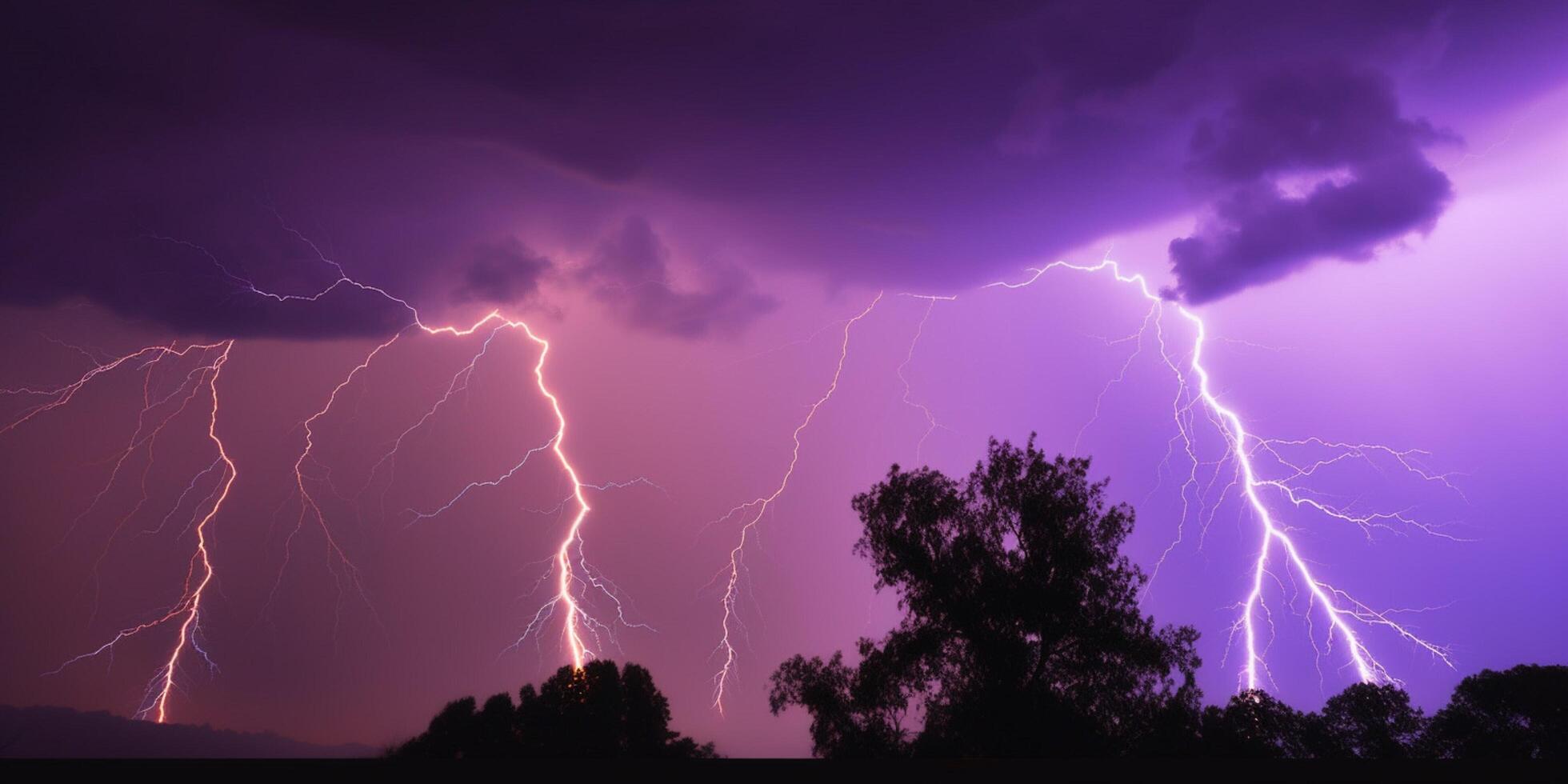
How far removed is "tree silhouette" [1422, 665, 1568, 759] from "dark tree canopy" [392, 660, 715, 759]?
24.8 meters

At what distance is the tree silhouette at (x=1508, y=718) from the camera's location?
804 inches

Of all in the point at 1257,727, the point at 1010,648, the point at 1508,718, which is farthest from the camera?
the point at 1508,718

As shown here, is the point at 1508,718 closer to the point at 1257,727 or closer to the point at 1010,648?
the point at 1257,727

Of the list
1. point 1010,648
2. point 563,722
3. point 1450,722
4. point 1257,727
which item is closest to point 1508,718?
point 1450,722

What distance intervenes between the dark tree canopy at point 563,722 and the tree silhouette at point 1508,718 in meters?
24.8

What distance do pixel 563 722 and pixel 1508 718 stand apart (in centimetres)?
3092

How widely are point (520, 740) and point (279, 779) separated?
23.4 meters

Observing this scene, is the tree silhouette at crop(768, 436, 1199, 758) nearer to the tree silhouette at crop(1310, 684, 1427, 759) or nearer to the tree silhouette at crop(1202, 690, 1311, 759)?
the tree silhouette at crop(1202, 690, 1311, 759)

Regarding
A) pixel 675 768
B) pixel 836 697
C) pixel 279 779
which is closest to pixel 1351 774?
pixel 675 768

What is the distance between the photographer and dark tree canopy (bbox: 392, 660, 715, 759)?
2409 centimetres

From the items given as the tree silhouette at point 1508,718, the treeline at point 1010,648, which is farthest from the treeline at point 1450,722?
the treeline at point 1010,648

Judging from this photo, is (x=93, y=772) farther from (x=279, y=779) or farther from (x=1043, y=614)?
(x=1043, y=614)

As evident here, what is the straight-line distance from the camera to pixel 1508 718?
2114cm

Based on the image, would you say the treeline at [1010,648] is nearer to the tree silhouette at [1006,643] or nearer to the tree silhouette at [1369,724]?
the tree silhouette at [1006,643]
